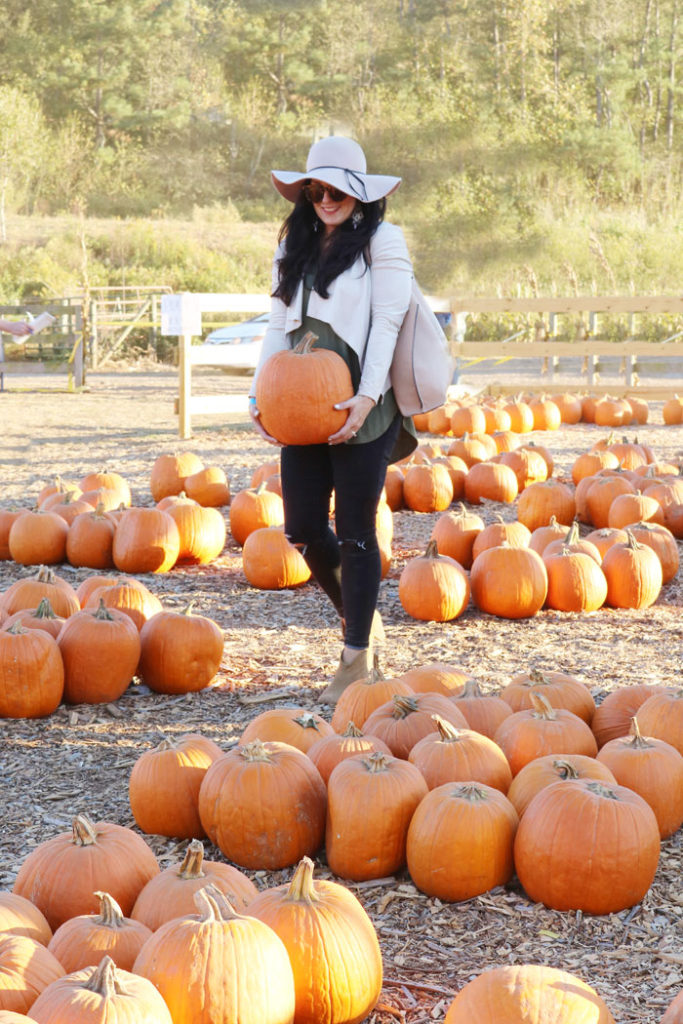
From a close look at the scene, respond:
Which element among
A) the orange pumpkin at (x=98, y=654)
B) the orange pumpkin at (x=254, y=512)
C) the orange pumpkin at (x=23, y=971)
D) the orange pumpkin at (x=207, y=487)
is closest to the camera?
the orange pumpkin at (x=23, y=971)

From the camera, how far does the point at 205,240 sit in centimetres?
3475

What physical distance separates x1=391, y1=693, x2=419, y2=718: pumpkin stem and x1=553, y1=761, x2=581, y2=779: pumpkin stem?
17.5 inches

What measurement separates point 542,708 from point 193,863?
1201mm

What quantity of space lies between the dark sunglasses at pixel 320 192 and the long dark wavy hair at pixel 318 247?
0.12 ft

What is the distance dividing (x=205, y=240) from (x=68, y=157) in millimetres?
13087

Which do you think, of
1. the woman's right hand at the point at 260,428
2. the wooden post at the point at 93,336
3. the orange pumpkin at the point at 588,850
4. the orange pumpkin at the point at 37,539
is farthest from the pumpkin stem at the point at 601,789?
the wooden post at the point at 93,336

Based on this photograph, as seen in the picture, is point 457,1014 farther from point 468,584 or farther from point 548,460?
point 548,460

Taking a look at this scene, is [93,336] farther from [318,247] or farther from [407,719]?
[407,719]

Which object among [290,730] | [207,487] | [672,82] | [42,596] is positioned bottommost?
[290,730]

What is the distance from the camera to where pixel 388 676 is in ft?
12.1

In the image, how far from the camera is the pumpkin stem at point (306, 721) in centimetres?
282

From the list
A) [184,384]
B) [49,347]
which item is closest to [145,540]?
[184,384]

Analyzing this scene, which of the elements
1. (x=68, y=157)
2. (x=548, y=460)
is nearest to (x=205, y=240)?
(x=68, y=157)

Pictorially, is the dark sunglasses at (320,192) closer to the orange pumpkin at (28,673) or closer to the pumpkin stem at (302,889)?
the orange pumpkin at (28,673)
